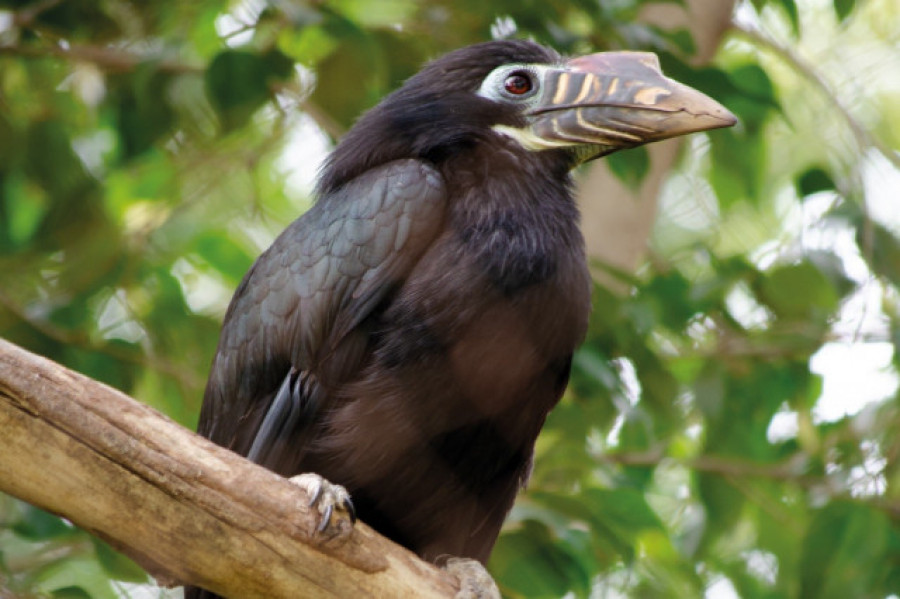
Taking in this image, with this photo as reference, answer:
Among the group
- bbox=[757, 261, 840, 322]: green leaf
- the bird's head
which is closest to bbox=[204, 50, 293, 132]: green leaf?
the bird's head

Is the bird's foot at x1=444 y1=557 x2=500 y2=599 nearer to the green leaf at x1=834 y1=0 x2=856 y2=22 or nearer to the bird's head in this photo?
the bird's head

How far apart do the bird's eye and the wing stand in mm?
553

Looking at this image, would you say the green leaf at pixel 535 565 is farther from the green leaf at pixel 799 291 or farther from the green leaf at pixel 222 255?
the green leaf at pixel 222 255

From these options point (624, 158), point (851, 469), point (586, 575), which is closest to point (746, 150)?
point (624, 158)

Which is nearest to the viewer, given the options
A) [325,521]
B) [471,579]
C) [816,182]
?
[325,521]

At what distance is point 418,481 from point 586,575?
1153 millimetres

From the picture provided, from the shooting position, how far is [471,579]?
399cm

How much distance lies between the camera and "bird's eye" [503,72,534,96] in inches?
179

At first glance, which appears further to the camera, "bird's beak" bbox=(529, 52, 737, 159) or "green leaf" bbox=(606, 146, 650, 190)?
"green leaf" bbox=(606, 146, 650, 190)

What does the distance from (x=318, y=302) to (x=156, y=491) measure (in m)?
1.05

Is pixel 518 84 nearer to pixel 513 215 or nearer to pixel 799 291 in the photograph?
pixel 513 215

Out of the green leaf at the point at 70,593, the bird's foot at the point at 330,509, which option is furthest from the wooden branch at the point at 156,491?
the green leaf at the point at 70,593

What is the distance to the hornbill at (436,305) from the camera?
3.93 metres

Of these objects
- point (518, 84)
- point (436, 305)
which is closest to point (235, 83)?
point (518, 84)
